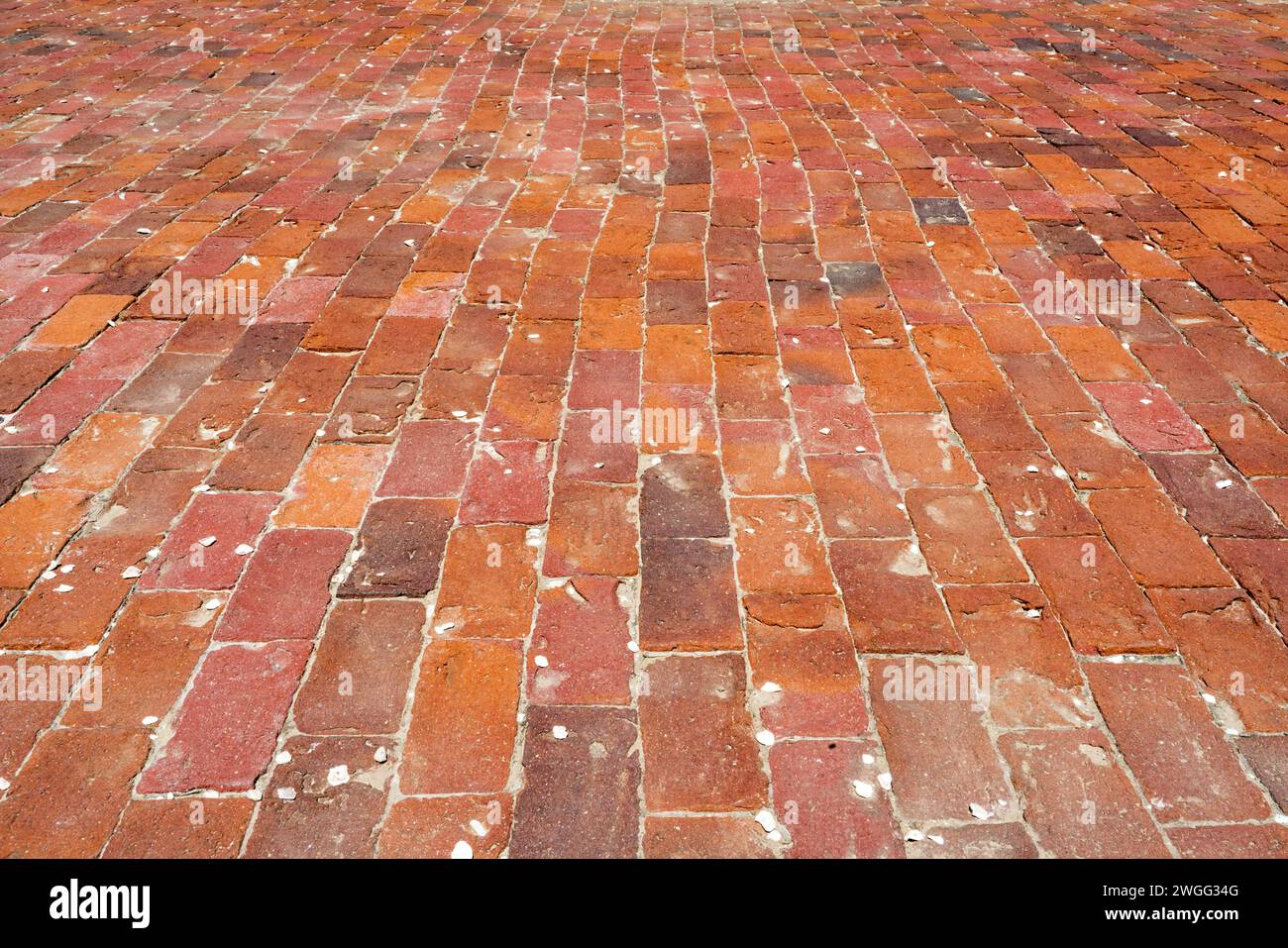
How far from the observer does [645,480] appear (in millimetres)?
2850

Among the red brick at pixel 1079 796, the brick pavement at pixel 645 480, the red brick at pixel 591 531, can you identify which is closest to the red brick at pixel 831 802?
the brick pavement at pixel 645 480

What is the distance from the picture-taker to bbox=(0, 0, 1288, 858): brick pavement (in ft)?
6.55

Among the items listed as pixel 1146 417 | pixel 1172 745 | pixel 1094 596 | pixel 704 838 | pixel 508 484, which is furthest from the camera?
pixel 1146 417

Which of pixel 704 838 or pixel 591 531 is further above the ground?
pixel 591 531

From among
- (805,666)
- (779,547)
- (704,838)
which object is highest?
(779,547)

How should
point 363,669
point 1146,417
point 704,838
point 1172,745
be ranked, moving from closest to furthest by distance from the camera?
point 704,838 → point 1172,745 → point 363,669 → point 1146,417

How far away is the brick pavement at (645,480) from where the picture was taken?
6.55 feet

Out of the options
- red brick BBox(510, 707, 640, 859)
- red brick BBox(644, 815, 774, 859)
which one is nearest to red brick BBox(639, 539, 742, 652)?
red brick BBox(510, 707, 640, 859)

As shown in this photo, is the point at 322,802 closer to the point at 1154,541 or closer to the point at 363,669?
the point at 363,669

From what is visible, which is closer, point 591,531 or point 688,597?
point 688,597

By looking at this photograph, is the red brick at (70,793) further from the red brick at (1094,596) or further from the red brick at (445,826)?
the red brick at (1094,596)

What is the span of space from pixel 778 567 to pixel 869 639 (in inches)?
14.3

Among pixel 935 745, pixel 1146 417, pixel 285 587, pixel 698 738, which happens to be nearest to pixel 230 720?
pixel 285 587
